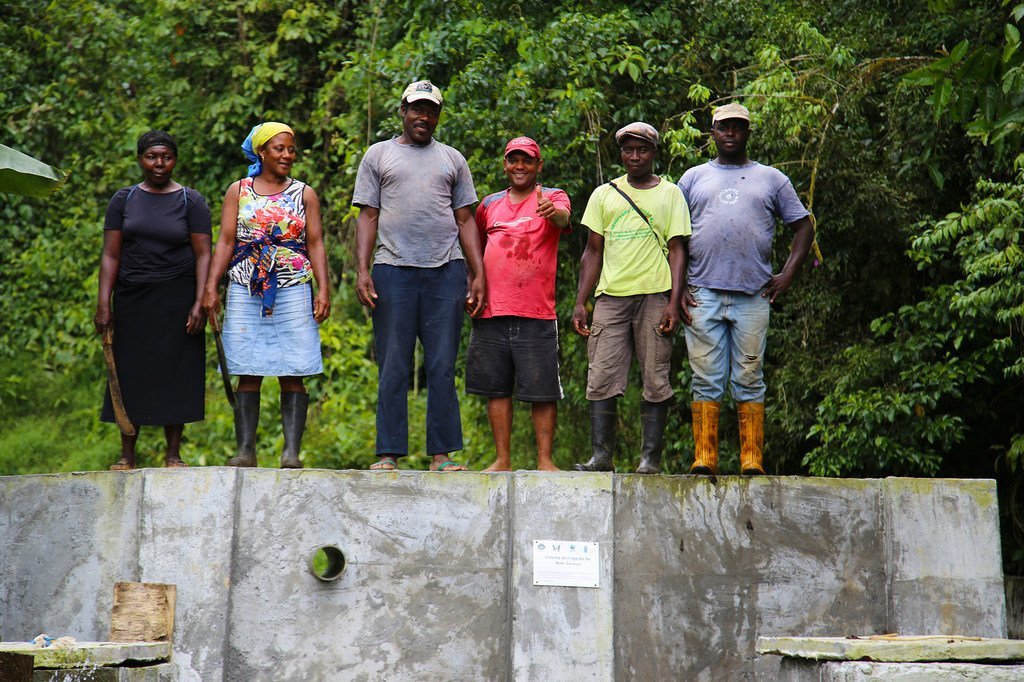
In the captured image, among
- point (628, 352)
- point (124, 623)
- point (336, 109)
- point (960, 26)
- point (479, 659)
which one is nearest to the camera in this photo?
point (124, 623)

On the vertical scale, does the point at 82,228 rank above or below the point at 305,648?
above

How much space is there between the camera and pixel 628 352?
243 inches

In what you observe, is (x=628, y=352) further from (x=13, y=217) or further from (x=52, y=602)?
(x=13, y=217)

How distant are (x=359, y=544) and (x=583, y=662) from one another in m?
1.17

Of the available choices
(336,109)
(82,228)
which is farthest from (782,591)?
(82,228)

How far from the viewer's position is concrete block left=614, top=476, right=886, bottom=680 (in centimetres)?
580

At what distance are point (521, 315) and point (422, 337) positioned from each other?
1.69ft

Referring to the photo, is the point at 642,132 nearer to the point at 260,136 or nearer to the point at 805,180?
the point at 260,136

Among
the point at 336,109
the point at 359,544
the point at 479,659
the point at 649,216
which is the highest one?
the point at 336,109

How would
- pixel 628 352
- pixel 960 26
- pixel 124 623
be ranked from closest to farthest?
1. pixel 124 623
2. pixel 628 352
3. pixel 960 26

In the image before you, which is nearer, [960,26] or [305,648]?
[305,648]

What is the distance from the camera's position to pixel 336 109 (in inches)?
492

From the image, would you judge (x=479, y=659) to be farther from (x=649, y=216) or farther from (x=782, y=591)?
(x=649, y=216)

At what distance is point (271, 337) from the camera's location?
19.9 ft
